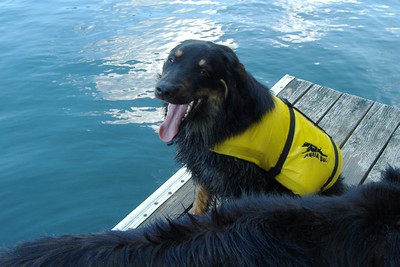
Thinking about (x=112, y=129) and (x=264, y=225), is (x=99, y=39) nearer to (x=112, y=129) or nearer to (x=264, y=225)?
(x=112, y=129)

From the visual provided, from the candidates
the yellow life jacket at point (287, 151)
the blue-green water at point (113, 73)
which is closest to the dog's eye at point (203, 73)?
the yellow life jacket at point (287, 151)

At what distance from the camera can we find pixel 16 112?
22.7 ft

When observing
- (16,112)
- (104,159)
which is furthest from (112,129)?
(16,112)

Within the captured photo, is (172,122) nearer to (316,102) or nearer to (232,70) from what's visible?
(232,70)

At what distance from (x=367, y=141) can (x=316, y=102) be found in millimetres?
911

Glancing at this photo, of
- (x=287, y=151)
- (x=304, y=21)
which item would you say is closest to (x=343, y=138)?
(x=287, y=151)

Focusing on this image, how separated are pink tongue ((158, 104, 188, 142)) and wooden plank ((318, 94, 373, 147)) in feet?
7.37

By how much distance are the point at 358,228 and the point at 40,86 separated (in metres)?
7.04

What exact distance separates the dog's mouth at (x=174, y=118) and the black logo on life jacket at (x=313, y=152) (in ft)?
3.08

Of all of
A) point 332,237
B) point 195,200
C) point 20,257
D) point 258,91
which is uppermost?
point 20,257

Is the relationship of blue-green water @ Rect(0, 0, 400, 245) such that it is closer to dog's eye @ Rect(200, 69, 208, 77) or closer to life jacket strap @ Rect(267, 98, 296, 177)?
life jacket strap @ Rect(267, 98, 296, 177)

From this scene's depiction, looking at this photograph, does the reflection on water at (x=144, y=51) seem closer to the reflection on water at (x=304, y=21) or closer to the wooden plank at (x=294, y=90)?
the reflection on water at (x=304, y=21)

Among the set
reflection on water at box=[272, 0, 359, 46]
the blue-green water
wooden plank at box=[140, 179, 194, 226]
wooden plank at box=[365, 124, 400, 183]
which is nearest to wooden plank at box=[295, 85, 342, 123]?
wooden plank at box=[365, 124, 400, 183]

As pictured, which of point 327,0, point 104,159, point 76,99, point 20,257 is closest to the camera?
point 20,257
